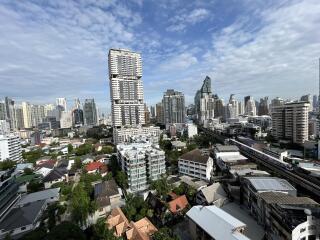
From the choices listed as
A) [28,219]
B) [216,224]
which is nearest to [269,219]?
[216,224]

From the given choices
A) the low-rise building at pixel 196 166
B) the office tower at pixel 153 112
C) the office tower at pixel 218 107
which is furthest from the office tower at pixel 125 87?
the office tower at pixel 153 112

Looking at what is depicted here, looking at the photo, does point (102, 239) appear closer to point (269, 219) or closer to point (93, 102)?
point (269, 219)

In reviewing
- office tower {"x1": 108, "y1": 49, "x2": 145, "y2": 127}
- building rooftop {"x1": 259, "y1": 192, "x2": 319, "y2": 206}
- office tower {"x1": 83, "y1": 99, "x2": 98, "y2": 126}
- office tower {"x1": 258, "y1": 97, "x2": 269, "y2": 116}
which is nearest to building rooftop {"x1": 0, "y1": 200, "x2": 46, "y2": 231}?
building rooftop {"x1": 259, "y1": 192, "x2": 319, "y2": 206}

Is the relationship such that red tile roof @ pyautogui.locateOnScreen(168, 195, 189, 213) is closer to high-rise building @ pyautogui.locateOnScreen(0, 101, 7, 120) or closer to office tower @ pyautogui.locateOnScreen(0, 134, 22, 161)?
office tower @ pyautogui.locateOnScreen(0, 134, 22, 161)

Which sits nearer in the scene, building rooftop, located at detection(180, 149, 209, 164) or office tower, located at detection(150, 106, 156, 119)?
building rooftop, located at detection(180, 149, 209, 164)

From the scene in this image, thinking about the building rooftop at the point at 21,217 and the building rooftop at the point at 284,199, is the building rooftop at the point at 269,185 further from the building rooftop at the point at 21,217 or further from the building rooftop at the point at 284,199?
the building rooftop at the point at 21,217

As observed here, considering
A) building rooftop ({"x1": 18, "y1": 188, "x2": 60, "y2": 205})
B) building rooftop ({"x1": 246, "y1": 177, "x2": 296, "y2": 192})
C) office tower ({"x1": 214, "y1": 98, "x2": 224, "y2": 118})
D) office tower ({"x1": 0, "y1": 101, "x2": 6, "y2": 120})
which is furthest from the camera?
office tower ({"x1": 214, "y1": 98, "x2": 224, "y2": 118})

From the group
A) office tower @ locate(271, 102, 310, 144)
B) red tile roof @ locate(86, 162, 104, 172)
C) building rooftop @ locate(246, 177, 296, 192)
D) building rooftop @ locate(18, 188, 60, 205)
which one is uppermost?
office tower @ locate(271, 102, 310, 144)

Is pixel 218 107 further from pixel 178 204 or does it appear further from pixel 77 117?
pixel 178 204
